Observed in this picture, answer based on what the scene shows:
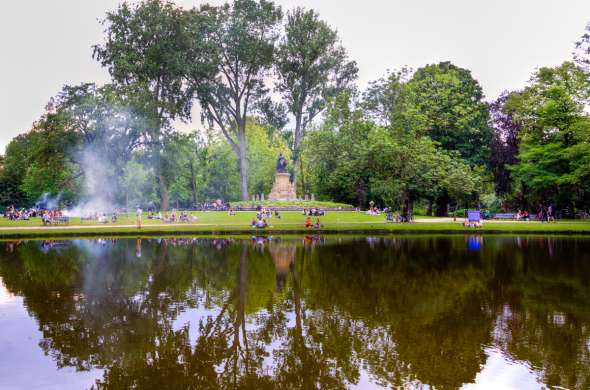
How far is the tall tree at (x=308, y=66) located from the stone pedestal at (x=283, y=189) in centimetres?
246

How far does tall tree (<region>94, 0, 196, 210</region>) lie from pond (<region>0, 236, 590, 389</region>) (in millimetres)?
34948

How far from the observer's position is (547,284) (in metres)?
16.1

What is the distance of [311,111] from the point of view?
60.7 m

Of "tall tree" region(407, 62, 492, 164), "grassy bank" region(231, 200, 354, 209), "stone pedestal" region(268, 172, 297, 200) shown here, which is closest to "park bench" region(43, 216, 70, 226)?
"grassy bank" region(231, 200, 354, 209)

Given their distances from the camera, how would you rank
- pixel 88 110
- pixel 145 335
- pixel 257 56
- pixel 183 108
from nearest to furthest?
pixel 145 335 → pixel 88 110 → pixel 257 56 → pixel 183 108

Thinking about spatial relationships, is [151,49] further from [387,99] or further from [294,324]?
[294,324]

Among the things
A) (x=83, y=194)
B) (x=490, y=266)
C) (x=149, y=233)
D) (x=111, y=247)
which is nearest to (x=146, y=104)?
(x=149, y=233)

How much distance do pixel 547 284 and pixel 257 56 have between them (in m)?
43.2

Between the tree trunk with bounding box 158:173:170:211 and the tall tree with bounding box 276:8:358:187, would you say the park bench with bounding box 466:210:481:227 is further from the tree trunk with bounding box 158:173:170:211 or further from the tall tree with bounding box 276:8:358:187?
the tree trunk with bounding box 158:173:170:211

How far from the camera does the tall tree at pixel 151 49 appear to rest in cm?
5275

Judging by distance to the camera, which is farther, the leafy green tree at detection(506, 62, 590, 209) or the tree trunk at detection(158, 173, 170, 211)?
the tree trunk at detection(158, 173, 170, 211)

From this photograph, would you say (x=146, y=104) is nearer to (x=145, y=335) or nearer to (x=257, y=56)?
(x=257, y=56)

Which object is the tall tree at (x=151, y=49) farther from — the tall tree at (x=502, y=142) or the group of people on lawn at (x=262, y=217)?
the tall tree at (x=502, y=142)

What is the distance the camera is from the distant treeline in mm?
49531
